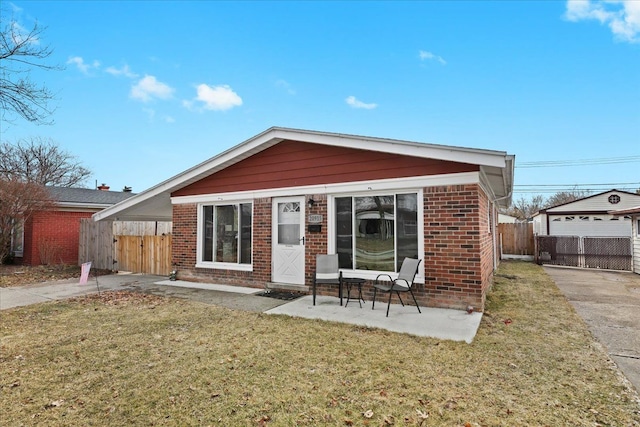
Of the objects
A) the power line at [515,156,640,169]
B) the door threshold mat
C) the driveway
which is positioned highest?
the power line at [515,156,640,169]

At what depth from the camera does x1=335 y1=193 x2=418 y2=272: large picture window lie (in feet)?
21.4

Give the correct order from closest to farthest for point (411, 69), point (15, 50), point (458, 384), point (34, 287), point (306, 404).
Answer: point (306, 404) → point (458, 384) → point (15, 50) → point (34, 287) → point (411, 69)

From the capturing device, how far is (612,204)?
62.8 feet

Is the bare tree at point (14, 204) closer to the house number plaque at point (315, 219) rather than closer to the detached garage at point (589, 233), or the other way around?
the house number plaque at point (315, 219)

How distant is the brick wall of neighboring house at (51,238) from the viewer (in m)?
13.8

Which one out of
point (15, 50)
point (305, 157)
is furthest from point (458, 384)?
point (15, 50)

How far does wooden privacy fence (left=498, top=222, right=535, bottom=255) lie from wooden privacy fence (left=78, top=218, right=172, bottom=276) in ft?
53.7

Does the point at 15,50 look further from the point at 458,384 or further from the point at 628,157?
the point at 628,157

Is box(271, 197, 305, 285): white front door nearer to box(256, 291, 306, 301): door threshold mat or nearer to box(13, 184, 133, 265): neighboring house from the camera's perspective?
box(256, 291, 306, 301): door threshold mat

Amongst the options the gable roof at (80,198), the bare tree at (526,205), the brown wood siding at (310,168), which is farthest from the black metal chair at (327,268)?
the bare tree at (526,205)

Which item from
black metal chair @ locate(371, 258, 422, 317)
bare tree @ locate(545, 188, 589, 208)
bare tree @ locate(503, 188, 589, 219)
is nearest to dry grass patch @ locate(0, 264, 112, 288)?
black metal chair @ locate(371, 258, 422, 317)

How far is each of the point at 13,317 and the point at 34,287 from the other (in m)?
3.92

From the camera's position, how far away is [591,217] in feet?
62.4

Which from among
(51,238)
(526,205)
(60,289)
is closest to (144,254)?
(60,289)
